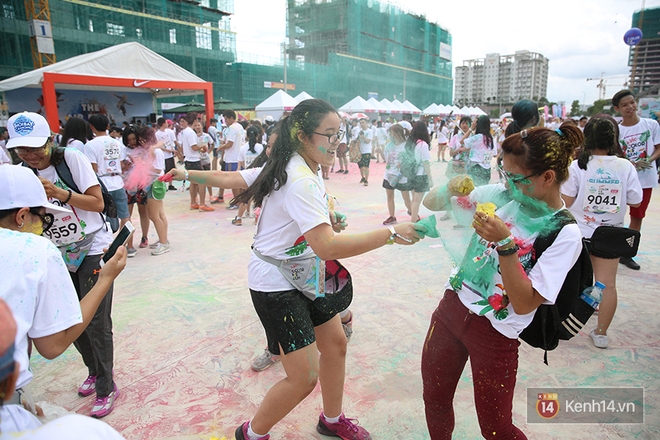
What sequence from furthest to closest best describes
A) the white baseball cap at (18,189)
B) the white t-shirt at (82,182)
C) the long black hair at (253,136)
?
the long black hair at (253,136) < the white t-shirt at (82,182) < the white baseball cap at (18,189)

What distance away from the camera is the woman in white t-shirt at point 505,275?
1592mm

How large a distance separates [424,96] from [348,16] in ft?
76.1

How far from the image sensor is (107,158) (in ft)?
16.7

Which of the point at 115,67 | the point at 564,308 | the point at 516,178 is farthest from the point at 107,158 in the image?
the point at 115,67

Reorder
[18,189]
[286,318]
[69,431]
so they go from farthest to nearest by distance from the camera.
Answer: [286,318]
[18,189]
[69,431]

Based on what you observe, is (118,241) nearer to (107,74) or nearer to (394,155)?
(394,155)

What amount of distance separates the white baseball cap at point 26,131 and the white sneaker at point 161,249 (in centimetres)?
360

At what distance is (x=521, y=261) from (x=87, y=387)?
9.92 feet

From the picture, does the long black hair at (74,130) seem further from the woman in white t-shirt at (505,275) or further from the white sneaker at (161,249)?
→ the woman in white t-shirt at (505,275)

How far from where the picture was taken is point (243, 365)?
10.7ft

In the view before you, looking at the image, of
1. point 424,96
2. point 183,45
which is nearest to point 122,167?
point 183,45

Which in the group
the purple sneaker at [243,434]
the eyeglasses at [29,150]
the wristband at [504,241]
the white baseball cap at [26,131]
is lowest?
the purple sneaker at [243,434]

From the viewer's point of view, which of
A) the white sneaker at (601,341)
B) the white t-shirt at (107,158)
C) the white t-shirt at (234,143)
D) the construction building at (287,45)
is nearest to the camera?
the white sneaker at (601,341)

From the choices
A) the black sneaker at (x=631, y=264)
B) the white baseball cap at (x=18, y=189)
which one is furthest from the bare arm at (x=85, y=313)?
the black sneaker at (x=631, y=264)
